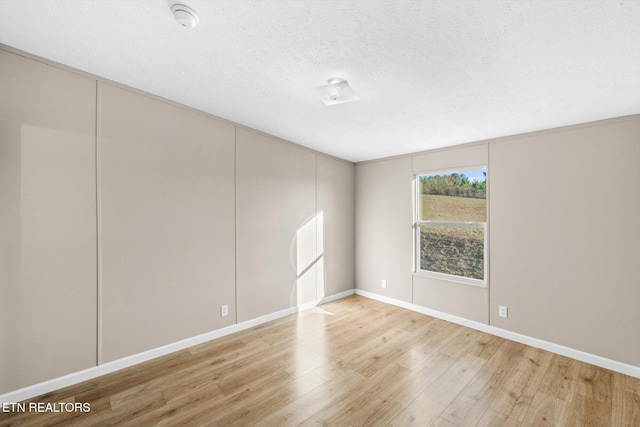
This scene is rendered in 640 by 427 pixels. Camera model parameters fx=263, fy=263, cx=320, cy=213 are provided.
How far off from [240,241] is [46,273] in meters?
1.66

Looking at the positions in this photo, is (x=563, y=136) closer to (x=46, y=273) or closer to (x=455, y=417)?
(x=455, y=417)

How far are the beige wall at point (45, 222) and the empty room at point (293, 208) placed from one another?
0.04 ft

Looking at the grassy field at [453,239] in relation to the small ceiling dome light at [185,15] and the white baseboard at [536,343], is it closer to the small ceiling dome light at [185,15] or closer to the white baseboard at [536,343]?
the white baseboard at [536,343]

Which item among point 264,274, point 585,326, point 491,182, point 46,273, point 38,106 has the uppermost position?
point 38,106

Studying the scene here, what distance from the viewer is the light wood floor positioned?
1.89 m

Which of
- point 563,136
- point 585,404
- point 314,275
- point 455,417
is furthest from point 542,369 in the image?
point 314,275

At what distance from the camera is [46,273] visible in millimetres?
2031

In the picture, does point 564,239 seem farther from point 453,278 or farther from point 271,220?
point 271,220

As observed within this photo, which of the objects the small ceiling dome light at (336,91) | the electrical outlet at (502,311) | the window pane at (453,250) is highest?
the small ceiling dome light at (336,91)

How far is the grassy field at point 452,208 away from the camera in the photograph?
137 inches

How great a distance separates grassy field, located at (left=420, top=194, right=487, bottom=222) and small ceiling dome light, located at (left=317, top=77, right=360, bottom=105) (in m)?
2.33

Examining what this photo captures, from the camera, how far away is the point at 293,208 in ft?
12.7

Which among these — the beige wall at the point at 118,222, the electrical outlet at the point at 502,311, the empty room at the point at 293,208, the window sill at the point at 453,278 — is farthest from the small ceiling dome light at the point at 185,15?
the electrical outlet at the point at 502,311

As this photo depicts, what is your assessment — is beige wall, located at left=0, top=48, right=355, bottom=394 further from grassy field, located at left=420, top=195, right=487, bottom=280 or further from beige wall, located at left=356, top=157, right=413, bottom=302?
grassy field, located at left=420, top=195, right=487, bottom=280
